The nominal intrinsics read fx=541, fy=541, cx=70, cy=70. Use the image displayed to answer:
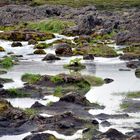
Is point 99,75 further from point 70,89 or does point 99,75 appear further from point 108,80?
point 70,89

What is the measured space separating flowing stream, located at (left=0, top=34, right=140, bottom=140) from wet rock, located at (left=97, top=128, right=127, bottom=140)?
4.31ft

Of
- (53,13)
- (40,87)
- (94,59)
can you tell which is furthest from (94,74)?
(53,13)

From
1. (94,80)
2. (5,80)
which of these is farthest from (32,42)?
(94,80)

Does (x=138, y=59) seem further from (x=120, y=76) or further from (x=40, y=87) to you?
(x=40, y=87)

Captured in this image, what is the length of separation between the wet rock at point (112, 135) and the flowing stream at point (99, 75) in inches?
51.7

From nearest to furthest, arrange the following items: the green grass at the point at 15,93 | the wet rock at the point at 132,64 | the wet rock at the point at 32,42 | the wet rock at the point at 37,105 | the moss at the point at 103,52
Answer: the wet rock at the point at 37,105 → the green grass at the point at 15,93 → the wet rock at the point at 132,64 → the moss at the point at 103,52 → the wet rock at the point at 32,42

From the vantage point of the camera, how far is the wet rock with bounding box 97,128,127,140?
23.7 metres

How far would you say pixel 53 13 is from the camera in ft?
406

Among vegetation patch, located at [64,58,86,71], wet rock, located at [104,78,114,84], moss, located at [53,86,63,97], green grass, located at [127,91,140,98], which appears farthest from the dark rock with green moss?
green grass, located at [127,91,140,98]

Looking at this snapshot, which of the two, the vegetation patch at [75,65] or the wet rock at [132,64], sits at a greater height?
the vegetation patch at [75,65]

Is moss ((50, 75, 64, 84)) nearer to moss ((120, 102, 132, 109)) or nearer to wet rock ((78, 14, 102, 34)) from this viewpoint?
moss ((120, 102, 132, 109))

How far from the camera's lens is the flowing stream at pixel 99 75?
27.9 meters

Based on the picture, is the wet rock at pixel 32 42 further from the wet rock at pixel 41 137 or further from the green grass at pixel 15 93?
the wet rock at pixel 41 137

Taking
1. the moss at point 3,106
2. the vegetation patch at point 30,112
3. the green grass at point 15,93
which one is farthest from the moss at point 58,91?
the moss at point 3,106
